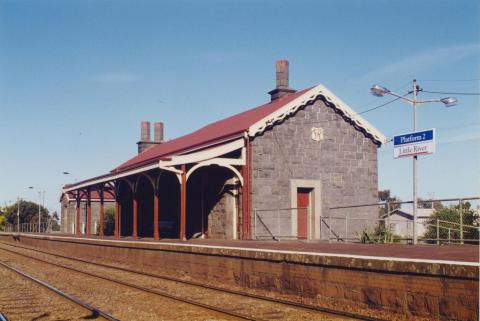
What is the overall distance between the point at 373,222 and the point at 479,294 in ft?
51.5

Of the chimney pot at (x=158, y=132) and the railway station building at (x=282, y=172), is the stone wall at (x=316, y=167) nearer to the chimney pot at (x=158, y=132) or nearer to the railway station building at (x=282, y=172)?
the railway station building at (x=282, y=172)

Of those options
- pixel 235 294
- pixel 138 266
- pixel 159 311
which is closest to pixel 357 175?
pixel 138 266

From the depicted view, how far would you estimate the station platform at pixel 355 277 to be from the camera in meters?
7.28

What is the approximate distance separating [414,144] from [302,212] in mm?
7135

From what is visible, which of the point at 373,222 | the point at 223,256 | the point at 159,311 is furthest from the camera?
the point at 373,222

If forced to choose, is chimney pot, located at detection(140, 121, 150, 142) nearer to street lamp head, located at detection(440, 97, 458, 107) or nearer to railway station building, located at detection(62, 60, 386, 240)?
railway station building, located at detection(62, 60, 386, 240)

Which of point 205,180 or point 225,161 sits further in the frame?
point 205,180

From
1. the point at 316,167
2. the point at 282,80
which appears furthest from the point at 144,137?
the point at 316,167

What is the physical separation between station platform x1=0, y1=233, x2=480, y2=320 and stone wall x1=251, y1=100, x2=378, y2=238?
6.60 m

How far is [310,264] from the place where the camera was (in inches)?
386

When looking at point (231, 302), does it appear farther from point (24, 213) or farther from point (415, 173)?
point (24, 213)

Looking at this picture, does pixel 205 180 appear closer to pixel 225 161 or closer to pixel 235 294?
pixel 225 161

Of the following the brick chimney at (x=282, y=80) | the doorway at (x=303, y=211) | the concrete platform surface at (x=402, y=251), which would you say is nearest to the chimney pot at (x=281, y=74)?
the brick chimney at (x=282, y=80)

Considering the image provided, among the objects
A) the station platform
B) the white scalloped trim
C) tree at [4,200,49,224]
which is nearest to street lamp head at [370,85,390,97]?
the white scalloped trim
